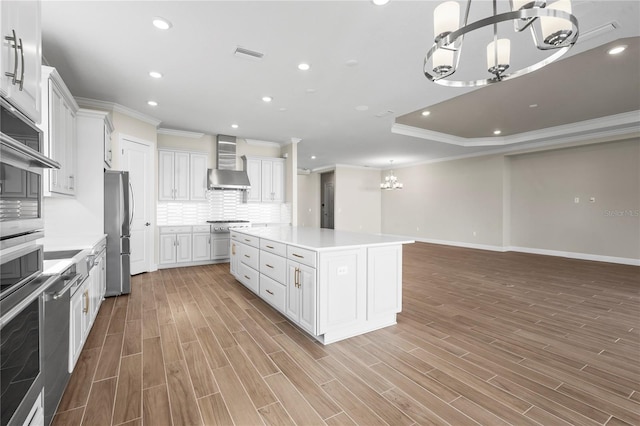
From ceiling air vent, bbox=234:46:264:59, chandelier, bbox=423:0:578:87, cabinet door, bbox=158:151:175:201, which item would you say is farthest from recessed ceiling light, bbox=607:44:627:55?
cabinet door, bbox=158:151:175:201

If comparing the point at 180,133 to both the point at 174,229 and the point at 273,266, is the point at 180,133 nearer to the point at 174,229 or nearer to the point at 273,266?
the point at 174,229

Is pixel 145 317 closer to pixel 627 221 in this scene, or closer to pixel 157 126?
pixel 157 126

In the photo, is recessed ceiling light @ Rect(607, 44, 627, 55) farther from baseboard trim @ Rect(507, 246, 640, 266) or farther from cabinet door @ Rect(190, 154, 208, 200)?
cabinet door @ Rect(190, 154, 208, 200)

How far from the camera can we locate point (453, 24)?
68.7 inches

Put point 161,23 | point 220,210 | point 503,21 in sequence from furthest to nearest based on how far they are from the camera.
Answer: point 220,210
point 161,23
point 503,21

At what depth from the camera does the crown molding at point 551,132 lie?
5.62m

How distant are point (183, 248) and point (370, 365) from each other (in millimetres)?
4802

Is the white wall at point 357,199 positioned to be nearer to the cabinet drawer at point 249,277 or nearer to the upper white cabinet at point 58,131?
the cabinet drawer at point 249,277

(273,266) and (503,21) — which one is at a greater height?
(503,21)

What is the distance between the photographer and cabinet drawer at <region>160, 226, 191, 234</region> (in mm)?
5623

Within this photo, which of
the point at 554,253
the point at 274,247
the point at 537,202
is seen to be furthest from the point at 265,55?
the point at 554,253

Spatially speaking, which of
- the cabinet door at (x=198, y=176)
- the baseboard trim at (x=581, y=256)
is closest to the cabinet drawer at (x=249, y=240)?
the cabinet door at (x=198, y=176)

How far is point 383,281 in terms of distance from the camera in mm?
2920

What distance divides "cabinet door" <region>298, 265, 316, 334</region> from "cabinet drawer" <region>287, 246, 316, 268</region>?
0.18 feet
